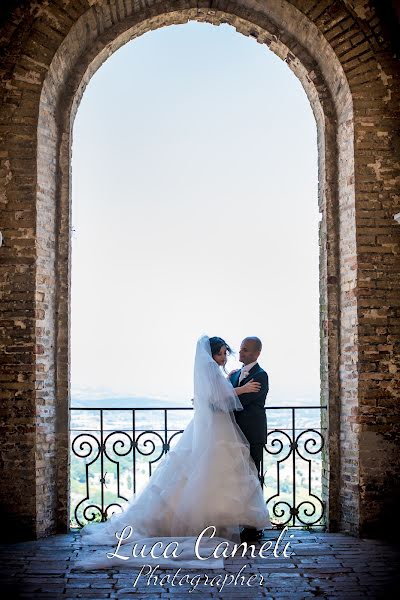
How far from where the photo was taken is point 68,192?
21.4ft

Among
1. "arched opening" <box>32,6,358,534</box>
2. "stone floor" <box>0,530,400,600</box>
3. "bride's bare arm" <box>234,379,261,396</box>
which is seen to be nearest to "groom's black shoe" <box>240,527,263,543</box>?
"stone floor" <box>0,530,400,600</box>

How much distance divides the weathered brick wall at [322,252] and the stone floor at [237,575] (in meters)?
0.60

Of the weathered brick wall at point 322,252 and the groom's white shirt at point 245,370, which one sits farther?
the groom's white shirt at point 245,370

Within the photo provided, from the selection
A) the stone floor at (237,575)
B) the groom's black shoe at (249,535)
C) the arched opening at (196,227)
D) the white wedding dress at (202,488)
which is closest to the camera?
the stone floor at (237,575)

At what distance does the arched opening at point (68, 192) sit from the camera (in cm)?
626

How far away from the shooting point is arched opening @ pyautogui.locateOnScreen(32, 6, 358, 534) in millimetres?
6258

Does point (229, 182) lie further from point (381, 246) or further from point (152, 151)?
point (381, 246)

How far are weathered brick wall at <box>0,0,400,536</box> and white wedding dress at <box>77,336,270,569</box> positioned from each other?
953mm

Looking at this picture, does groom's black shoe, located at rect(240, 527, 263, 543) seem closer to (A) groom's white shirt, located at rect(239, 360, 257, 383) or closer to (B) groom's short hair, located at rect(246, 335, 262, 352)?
(A) groom's white shirt, located at rect(239, 360, 257, 383)

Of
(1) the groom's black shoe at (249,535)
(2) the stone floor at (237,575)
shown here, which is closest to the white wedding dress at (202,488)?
(1) the groom's black shoe at (249,535)

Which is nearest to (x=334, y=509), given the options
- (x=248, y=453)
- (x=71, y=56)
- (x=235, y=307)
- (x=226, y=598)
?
(x=248, y=453)

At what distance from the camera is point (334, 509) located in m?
6.34

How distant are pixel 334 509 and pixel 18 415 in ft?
10.5

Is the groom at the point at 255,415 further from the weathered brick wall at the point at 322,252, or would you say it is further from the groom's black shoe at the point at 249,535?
the weathered brick wall at the point at 322,252
